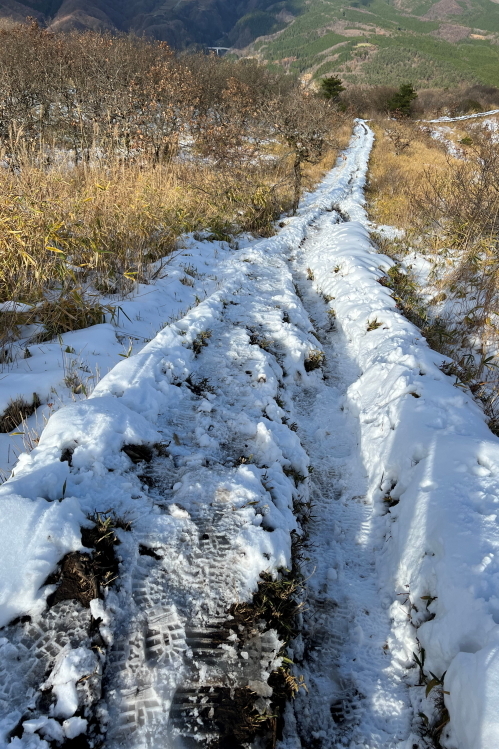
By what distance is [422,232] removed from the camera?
8.50m

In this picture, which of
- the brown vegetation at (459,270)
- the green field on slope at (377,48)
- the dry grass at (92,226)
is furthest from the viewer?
the green field on slope at (377,48)

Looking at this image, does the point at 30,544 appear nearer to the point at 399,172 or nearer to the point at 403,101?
the point at 399,172

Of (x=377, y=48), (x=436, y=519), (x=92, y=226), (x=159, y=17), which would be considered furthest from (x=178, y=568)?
(x=377, y=48)

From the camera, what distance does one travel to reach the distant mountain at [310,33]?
2413 inches

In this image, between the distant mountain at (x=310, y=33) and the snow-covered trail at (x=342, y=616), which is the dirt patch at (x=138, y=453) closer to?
the snow-covered trail at (x=342, y=616)

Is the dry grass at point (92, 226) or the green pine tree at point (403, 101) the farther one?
the green pine tree at point (403, 101)

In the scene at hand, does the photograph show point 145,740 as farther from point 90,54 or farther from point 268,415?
point 90,54

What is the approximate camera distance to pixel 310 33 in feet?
352

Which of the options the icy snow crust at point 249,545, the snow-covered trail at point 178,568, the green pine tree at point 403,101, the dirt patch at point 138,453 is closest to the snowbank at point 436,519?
the icy snow crust at point 249,545

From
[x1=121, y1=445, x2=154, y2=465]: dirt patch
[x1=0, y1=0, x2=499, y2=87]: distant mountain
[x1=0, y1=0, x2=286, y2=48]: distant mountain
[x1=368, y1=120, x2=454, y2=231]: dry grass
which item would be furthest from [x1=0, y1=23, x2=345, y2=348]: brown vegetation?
Answer: [x1=0, y1=0, x2=499, y2=87]: distant mountain

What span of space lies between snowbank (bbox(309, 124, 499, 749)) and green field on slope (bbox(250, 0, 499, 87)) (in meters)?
70.5

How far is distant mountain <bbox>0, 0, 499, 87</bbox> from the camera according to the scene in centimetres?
6128

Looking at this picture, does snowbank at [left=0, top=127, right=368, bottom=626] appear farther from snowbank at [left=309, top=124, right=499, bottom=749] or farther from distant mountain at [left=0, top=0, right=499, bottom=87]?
distant mountain at [left=0, top=0, right=499, bottom=87]

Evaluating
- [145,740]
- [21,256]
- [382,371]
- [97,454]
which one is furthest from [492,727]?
[21,256]
